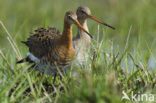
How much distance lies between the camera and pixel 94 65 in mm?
4523

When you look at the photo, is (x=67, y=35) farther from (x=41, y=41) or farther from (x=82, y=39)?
(x=82, y=39)

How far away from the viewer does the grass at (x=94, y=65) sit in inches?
150

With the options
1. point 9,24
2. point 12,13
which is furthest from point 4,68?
point 12,13

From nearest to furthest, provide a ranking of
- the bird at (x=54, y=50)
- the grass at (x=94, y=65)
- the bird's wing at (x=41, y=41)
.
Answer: the grass at (x=94, y=65)
the bird at (x=54, y=50)
the bird's wing at (x=41, y=41)

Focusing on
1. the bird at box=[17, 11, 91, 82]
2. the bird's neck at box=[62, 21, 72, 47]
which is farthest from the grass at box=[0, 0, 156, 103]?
the bird's neck at box=[62, 21, 72, 47]

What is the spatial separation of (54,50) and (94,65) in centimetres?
66

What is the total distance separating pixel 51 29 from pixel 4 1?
428cm

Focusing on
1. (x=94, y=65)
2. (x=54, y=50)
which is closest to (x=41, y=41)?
(x=54, y=50)

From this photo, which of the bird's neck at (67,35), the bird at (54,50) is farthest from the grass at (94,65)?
the bird's neck at (67,35)

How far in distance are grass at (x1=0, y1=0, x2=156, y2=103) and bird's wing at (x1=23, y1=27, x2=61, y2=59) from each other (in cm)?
19

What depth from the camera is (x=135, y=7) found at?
961cm

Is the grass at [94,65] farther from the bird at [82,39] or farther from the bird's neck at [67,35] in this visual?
the bird's neck at [67,35]

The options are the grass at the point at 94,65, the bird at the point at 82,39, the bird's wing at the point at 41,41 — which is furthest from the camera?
the bird at the point at 82,39

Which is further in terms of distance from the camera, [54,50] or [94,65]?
[54,50]
